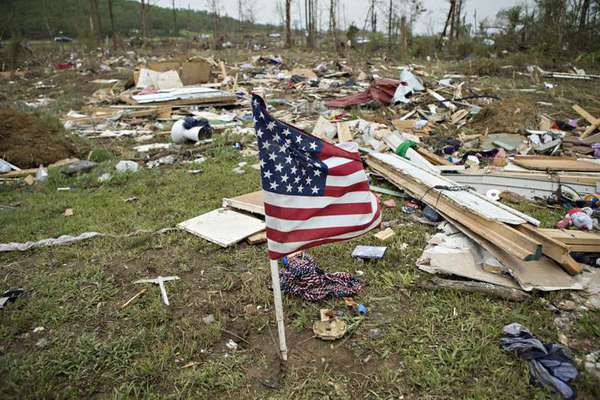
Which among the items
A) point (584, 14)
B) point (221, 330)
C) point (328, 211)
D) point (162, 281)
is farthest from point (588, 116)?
point (584, 14)

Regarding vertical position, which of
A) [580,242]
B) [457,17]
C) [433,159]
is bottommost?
[580,242]

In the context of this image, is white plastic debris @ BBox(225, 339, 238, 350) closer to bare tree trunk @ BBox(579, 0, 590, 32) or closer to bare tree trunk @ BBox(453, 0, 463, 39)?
bare tree trunk @ BBox(579, 0, 590, 32)

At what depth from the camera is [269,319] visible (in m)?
2.98

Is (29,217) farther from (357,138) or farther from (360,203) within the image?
(357,138)

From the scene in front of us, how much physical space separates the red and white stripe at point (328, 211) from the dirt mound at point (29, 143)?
6627 mm

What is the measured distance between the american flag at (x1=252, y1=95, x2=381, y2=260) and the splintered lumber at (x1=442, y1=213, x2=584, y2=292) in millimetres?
1613

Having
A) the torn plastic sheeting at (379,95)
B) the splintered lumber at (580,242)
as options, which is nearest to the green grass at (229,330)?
the splintered lumber at (580,242)

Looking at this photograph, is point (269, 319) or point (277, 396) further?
point (269, 319)

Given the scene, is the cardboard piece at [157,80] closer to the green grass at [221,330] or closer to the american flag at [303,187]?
the green grass at [221,330]

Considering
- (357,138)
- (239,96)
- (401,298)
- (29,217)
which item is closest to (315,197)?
(401,298)

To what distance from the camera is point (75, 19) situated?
3216 cm

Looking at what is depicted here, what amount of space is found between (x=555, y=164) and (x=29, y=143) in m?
9.04

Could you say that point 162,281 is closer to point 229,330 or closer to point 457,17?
point 229,330

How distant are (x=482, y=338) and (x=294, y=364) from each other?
4.37 ft
